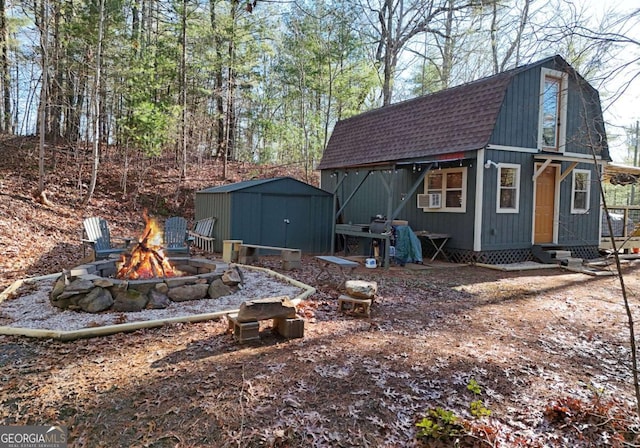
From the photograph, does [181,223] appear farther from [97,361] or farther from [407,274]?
[97,361]

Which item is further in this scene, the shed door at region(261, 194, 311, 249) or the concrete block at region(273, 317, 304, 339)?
the shed door at region(261, 194, 311, 249)

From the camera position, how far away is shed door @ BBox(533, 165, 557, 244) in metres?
10.1

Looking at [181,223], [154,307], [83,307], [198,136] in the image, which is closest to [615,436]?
[154,307]

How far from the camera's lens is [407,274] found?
8.04 meters

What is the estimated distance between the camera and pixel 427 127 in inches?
402

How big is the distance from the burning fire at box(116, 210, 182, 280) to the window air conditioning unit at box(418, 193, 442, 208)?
21.5 feet

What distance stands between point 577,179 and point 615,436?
31.5 feet

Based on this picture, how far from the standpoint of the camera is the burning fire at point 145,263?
5.53m

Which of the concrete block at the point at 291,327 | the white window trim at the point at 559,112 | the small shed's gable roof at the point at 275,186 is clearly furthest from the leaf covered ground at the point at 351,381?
the white window trim at the point at 559,112

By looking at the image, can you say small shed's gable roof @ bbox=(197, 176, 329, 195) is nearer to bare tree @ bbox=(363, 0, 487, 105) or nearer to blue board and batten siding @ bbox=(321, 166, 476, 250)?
blue board and batten siding @ bbox=(321, 166, 476, 250)

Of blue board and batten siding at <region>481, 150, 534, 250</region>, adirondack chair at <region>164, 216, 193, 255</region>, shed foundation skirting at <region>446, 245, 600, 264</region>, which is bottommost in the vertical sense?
shed foundation skirting at <region>446, 245, 600, 264</region>

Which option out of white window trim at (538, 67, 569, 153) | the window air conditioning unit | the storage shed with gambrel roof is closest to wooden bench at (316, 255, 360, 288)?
the storage shed with gambrel roof

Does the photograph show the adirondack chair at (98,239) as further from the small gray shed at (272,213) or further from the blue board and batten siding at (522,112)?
the blue board and batten siding at (522,112)

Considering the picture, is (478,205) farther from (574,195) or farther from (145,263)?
(145,263)
